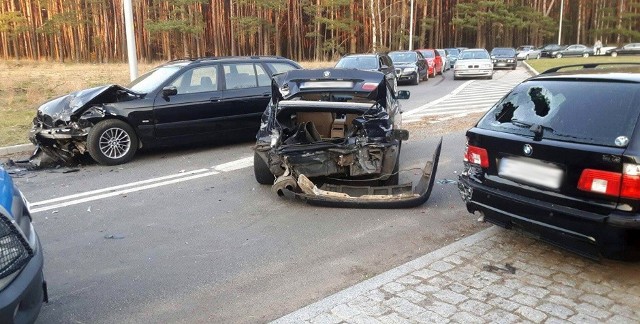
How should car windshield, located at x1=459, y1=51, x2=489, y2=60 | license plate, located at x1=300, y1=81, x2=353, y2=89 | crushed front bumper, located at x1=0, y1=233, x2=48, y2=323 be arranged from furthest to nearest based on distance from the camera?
1. car windshield, located at x1=459, y1=51, x2=489, y2=60
2. license plate, located at x1=300, y1=81, x2=353, y2=89
3. crushed front bumper, located at x1=0, y1=233, x2=48, y2=323

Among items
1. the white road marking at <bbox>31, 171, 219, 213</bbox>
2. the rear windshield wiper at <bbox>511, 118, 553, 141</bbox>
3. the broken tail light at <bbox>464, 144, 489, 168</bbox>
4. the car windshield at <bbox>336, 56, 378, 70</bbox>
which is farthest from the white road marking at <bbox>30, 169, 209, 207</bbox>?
the car windshield at <bbox>336, 56, 378, 70</bbox>

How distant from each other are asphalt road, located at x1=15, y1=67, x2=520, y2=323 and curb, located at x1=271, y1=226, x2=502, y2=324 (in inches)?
6.3

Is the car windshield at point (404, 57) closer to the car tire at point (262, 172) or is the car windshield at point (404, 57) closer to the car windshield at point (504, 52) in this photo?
the car windshield at point (504, 52)

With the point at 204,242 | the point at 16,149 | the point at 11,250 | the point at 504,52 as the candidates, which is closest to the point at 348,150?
the point at 204,242

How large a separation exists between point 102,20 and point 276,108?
45307 millimetres

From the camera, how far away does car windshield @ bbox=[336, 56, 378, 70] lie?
16583 mm

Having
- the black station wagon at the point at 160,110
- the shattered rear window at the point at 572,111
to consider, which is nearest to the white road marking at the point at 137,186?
the black station wagon at the point at 160,110

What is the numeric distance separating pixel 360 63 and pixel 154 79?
9.11 m

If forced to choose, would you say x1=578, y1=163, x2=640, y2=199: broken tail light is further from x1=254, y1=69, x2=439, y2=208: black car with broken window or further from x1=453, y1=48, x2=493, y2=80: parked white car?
x1=453, y1=48, x2=493, y2=80: parked white car

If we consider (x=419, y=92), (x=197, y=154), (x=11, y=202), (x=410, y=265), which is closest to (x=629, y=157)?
(x=410, y=265)

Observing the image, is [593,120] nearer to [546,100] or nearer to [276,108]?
[546,100]

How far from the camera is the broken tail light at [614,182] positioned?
338 centimetres

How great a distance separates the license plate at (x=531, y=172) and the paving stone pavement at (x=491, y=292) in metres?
0.72

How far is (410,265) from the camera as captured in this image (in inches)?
162
